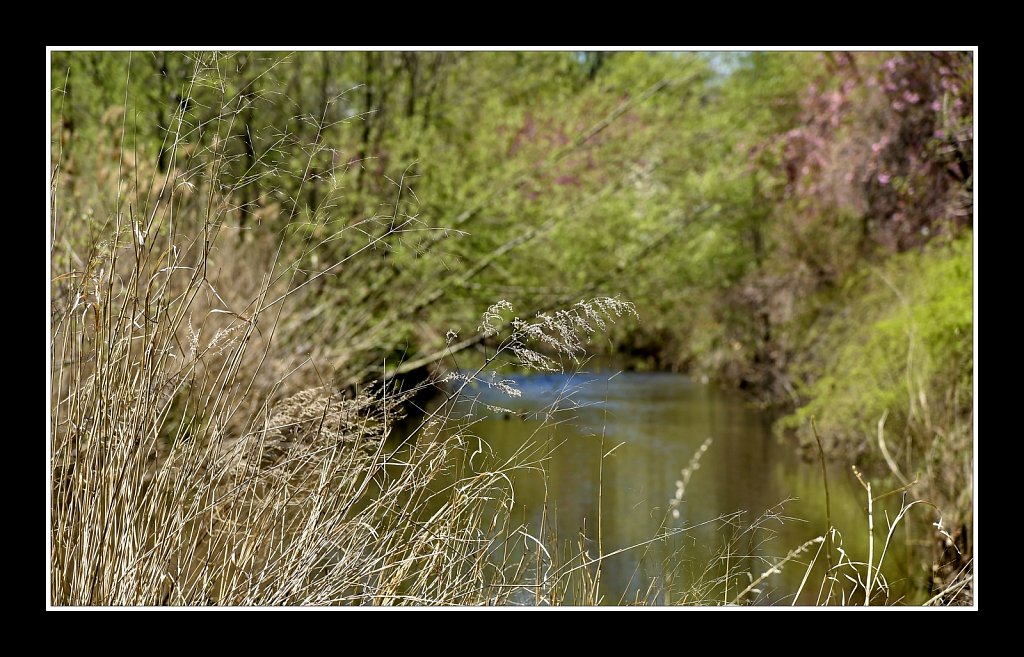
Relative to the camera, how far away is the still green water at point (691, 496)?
10.0 ft

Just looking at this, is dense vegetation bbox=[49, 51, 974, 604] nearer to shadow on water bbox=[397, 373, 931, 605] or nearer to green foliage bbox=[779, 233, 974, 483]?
green foliage bbox=[779, 233, 974, 483]

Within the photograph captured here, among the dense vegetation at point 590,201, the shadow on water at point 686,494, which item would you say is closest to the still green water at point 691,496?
the shadow on water at point 686,494

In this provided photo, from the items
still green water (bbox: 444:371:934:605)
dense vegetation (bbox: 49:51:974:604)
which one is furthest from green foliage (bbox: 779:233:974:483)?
still green water (bbox: 444:371:934:605)

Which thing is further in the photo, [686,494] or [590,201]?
[590,201]

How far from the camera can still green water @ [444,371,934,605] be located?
10.0 ft

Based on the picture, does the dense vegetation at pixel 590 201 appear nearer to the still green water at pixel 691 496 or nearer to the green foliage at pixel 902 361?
the green foliage at pixel 902 361

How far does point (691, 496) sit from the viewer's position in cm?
595

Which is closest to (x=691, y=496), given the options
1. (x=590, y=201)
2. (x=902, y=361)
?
(x=902, y=361)

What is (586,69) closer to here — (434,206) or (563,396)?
(434,206)

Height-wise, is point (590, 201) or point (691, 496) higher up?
point (590, 201)

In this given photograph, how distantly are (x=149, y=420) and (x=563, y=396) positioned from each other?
837 millimetres

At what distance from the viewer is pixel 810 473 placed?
21.8 feet

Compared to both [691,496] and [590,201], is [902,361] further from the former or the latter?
[590,201]
